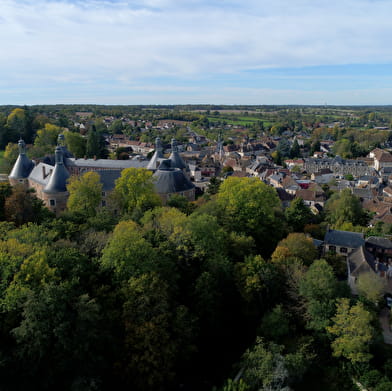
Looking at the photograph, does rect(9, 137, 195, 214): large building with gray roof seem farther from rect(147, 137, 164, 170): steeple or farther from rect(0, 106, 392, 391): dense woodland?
rect(0, 106, 392, 391): dense woodland

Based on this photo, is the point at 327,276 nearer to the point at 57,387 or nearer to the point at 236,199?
the point at 236,199

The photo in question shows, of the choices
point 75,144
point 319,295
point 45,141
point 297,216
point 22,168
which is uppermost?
point 45,141

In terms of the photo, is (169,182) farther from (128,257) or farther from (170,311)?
(170,311)

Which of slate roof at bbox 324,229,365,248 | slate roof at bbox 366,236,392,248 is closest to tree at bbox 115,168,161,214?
slate roof at bbox 324,229,365,248

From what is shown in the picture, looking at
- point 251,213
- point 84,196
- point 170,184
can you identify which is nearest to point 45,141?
point 170,184

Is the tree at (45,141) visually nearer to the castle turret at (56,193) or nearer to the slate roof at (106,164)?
the slate roof at (106,164)

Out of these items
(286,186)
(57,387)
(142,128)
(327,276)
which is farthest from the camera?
(142,128)

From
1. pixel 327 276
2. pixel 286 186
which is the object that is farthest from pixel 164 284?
pixel 286 186

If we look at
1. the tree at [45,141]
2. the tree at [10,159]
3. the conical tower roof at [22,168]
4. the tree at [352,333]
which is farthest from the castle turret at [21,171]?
the tree at [352,333]
